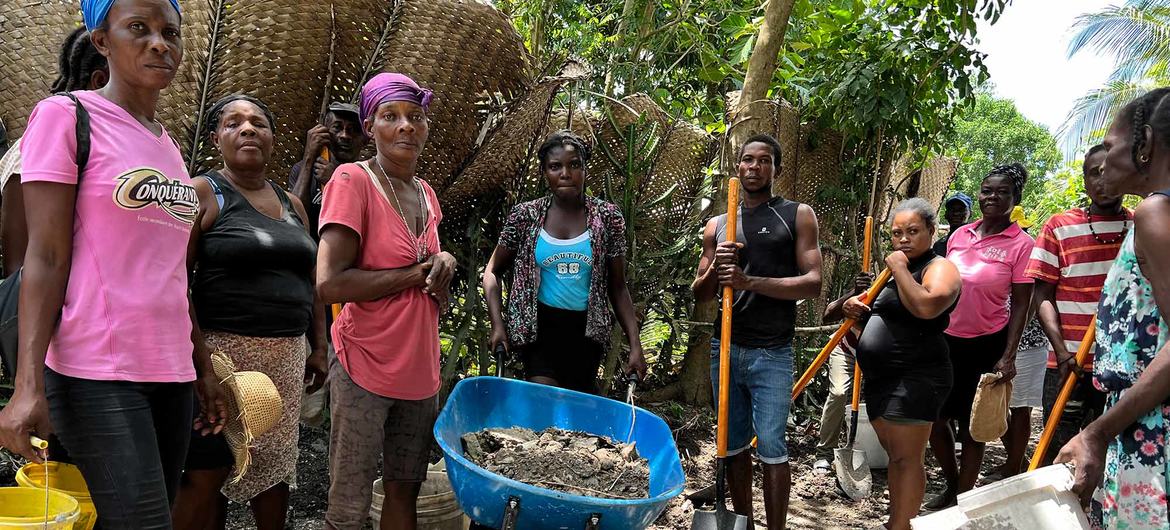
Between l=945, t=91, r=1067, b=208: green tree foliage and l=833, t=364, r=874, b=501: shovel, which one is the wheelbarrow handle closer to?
l=833, t=364, r=874, b=501: shovel

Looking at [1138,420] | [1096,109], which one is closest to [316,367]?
[1138,420]

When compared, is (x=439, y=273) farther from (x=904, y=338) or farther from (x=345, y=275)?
(x=904, y=338)

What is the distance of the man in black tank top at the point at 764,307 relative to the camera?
130 inches

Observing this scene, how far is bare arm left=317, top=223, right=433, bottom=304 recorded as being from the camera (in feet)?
7.80

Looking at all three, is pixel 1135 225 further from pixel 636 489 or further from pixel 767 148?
pixel 767 148

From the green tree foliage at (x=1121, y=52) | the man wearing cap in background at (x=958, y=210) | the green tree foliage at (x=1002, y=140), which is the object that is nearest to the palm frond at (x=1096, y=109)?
the green tree foliage at (x=1121, y=52)

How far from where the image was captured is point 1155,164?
1.78 metres

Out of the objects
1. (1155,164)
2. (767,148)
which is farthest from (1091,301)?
(1155,164)

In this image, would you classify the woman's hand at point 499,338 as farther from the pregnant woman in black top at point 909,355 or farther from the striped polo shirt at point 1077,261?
the striped polo shirt at point 1077,261

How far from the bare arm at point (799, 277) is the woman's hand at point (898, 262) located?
32 cm

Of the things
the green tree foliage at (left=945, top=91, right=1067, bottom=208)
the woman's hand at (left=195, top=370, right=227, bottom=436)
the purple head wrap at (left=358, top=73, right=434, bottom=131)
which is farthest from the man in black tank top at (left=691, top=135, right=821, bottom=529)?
the green tree foliage at (left=945, top=91, right=1067, bottom=208)

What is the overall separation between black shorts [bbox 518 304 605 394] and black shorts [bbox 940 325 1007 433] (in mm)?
2333

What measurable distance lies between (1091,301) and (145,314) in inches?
153

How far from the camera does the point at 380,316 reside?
2488 millimetres
